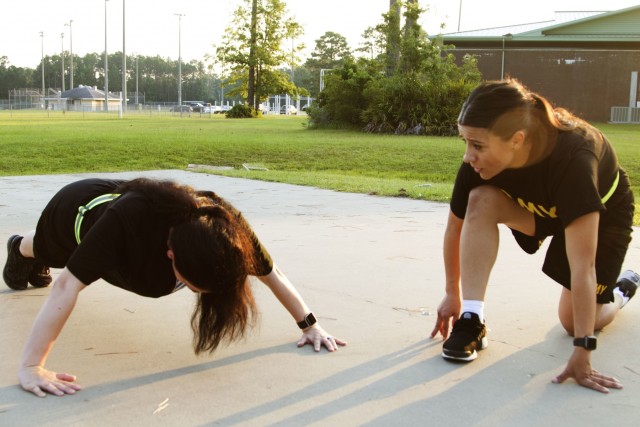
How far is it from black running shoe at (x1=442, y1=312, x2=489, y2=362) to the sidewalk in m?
0.05

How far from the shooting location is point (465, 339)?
112 inches

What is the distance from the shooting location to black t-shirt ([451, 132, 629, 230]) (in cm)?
250

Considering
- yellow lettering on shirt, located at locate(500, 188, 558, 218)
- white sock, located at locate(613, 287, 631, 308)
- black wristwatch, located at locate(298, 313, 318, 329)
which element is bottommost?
black wristwatch, located at locate(298, 313, 318, 329)

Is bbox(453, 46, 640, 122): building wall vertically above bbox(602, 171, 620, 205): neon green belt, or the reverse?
bbox(453, 46, 640, 122): building wall

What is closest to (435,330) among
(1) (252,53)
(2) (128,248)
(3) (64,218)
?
(2) (128,248)

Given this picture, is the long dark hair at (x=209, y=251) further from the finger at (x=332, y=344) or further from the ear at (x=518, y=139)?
the ear at (x=518, y=139)

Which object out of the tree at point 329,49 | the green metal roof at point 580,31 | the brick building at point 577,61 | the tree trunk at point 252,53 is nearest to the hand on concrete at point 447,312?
the brick building at point 577,61

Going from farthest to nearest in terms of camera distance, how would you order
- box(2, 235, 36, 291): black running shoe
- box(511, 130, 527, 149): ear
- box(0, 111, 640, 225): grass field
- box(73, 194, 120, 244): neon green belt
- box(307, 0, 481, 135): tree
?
box(307, 0, 481, 135): tree < box(0, 111, 640, 225): grass field < box(2, 235, 36, 291): black running shoe < box(73, 194, 120, 244): neon green belt < box(511, 130, 527, 149): ear

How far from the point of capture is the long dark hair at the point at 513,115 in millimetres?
A: 2562

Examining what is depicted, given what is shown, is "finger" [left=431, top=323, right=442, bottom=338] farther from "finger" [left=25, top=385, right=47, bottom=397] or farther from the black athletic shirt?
"finger" [left=25, top=385, right=47, bottom=397]

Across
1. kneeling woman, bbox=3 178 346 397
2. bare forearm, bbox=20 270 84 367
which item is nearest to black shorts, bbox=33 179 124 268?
kneeling woman, bbox=3 178 346 397

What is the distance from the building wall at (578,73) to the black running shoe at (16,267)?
3145 centimetres

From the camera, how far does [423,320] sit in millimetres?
3412

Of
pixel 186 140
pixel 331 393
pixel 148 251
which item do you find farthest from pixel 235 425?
pixel 186 140
